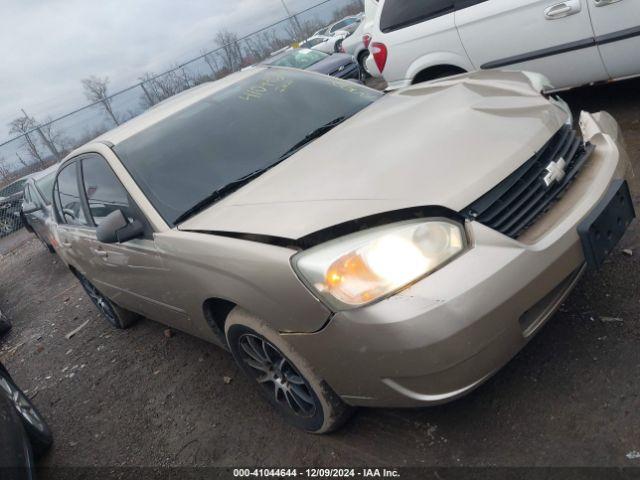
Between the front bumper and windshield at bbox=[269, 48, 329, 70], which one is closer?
the front bumper

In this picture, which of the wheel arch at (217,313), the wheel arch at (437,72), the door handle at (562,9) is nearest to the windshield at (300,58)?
the wheel arch at (437,72)

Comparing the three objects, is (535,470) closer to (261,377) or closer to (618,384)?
(618,384)

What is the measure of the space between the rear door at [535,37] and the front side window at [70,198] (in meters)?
3.54

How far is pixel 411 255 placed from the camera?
74.1 inches

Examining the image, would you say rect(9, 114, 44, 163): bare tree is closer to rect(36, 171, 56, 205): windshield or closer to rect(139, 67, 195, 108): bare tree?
rect(139, 67, 195, 108): bare tree

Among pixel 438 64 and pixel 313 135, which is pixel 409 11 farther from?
pixel 313 135

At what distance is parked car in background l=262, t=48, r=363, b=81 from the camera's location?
10.7 meters

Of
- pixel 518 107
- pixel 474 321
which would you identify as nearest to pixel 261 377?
pixel 474 321

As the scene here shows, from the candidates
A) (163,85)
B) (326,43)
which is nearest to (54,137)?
(163,85)

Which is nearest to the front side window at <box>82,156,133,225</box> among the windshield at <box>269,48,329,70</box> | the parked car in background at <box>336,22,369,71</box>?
the windshield at <box>269,48,329,70</box>

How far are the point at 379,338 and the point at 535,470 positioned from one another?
31.0 inches

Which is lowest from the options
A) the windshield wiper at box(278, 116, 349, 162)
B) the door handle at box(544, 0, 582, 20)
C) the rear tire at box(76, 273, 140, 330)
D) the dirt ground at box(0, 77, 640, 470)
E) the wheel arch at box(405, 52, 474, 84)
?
the dirt ground at box(0, 77, 640, 470)

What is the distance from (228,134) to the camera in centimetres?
305

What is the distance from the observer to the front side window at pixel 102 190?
302cm
